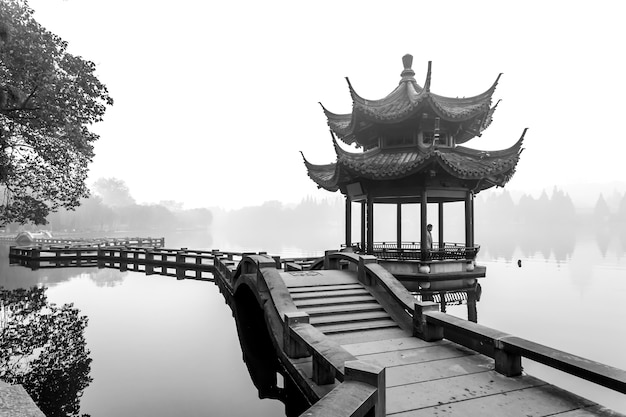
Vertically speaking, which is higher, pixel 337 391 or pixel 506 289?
pixel 337 391

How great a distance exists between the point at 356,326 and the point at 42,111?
12.9m

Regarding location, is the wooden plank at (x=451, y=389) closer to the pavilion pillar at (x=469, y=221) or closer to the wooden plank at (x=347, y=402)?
the wooden plank at (x=347, y=402)

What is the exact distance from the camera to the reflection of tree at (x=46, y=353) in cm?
692

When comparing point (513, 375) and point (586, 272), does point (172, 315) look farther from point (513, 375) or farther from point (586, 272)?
point (586, 272)

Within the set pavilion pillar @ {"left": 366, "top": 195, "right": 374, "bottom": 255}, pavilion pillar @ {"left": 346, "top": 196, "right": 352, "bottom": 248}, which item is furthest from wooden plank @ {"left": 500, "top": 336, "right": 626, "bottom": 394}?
pavilion pillar @ {"left": 346, "top": 196, "right": 352, "bottom": 248}

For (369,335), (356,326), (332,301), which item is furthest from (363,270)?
(369,335)

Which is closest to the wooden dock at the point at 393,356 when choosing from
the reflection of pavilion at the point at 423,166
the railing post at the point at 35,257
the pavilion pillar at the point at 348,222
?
the reflection of pavilion at the point at 423,166

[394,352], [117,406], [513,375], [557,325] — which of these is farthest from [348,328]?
[557,325]

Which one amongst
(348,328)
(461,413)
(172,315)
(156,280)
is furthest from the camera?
(156,280)

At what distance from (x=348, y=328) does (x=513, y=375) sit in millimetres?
3157

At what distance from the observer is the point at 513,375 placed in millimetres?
5676

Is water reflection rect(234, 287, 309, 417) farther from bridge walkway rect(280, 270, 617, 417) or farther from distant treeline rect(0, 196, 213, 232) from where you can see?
distant treeline rect(0, 196, 213, 232)

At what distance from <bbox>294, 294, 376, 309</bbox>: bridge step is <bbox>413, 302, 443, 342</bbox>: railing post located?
4.90 feet

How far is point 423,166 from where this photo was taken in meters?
13.1
